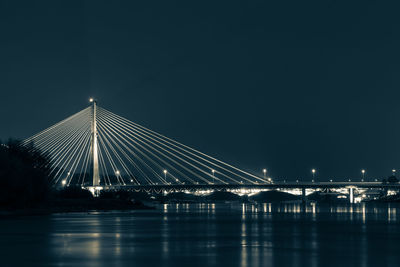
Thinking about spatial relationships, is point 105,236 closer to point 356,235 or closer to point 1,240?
point 1,240

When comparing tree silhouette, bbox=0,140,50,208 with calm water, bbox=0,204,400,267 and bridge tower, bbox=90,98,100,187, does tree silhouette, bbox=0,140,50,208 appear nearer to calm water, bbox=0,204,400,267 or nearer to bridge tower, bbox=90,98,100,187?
bridge tower, bbox=90,98,100,187

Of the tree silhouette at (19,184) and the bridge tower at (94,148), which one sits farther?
the bridge tower at (94,148)

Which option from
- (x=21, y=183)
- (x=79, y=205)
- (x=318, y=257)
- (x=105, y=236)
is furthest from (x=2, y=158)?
(x=318, y=257)

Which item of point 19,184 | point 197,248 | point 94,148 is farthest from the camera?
point 94,148

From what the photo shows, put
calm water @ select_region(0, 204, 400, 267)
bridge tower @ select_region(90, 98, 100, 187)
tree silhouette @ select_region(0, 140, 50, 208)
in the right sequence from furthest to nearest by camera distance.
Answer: bridge tower @ select_region(90, 98, 100, 187) < tree silhouette @ select_region(0, 140, 50, 208) < calm water @ select_region(0, 204, 400, 267)

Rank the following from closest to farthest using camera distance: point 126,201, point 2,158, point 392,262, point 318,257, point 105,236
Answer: point 392,262 → point 318,257 → point 105,236 → point 2,158 → point 126,201

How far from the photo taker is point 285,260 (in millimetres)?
23562

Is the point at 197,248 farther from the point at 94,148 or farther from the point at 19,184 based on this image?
the point at 94,148

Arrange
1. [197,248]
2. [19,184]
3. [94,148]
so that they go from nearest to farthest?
[197,248] < [19,184] < [94,148]

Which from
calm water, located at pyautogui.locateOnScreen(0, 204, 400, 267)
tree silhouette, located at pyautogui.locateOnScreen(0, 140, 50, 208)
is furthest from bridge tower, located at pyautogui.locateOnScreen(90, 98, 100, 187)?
calm water, located at pyautogui.locateOnScreen(0, 204, 400, 267)

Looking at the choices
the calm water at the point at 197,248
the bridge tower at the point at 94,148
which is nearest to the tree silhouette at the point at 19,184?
the bridge tower at the point at 94,148

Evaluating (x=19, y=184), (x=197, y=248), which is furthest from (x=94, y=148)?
(x=197, y=248)

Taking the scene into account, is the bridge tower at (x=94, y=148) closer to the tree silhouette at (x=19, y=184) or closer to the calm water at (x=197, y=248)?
the tree silhouette at (x=19, y=184)

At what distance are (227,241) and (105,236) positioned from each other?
22.7ft
